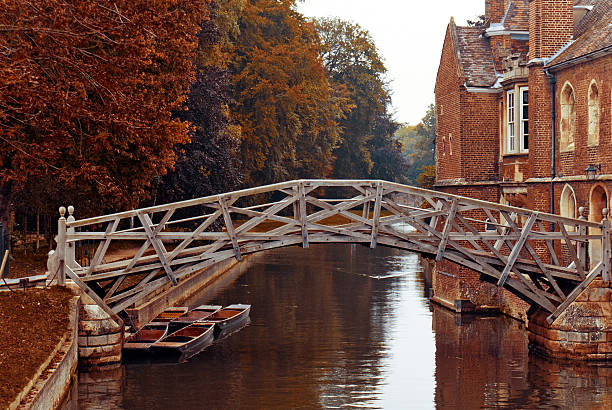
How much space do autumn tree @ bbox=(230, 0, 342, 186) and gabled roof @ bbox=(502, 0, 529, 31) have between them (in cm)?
2356

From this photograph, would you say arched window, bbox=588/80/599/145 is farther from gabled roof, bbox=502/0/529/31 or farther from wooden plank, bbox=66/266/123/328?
wooden plank, bbox=66/266/123/328

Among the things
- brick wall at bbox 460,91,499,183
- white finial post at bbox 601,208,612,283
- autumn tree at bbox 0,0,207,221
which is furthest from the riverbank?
brick wall at bbox 460,91,499,183

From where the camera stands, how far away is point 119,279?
20.5 m

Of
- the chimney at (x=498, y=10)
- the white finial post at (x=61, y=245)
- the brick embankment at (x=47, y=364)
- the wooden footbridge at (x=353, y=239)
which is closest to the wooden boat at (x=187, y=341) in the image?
the wooden footbridge at (x=353, y=239)

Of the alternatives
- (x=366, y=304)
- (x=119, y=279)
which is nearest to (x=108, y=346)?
(x=119, y=279)

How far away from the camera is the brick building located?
75.4 ft

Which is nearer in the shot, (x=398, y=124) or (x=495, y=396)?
(x=495, y=396)

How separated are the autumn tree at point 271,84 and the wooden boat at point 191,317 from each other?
23.9 metres

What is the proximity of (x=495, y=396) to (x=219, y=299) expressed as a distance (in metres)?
16.8

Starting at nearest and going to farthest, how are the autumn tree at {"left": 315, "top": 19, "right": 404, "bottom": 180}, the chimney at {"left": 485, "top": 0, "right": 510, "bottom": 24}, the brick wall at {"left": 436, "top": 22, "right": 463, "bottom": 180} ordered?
1. the brick wall at {"left": 436, "top": 22, "right": 463, "bottom": 180}
2. the chimney at {"left": 485, "top": 0, "right": 510, "bottom": 24}
3. the autumn tree at {"left": 315, "top": 19, "right": 404, "bottom": 180}

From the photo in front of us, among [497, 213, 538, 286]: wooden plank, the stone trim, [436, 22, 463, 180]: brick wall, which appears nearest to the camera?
the stone trim

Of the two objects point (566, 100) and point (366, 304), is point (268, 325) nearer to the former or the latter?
point (366, 304)

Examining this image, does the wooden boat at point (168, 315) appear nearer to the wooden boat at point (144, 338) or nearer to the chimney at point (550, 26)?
the wooden boat at point (144, 338)

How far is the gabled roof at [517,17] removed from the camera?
28.7m
